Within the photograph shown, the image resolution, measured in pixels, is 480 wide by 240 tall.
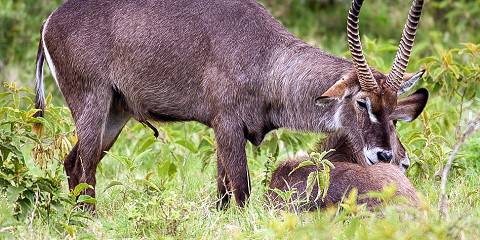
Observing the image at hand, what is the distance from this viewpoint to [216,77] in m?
7.16

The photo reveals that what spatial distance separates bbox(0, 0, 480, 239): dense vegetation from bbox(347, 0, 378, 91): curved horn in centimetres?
79

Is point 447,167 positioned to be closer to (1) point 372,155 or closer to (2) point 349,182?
(2) point 349,182

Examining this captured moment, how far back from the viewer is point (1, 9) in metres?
11.8

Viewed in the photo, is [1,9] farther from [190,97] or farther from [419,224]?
[419,224]

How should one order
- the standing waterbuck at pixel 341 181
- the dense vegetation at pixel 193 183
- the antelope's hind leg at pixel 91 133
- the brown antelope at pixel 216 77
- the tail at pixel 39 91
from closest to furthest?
1. the dense vegetation at pixel 193 183
2. the standing waterbuck at pixel 341 181
3. the brown antelope at pixel 216 77
4. the tail at pixel 39 91
5. the antelope's hind leg at pixel 91 133

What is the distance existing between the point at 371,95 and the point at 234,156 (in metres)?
0.96

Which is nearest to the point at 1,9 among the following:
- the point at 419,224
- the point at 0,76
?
the point at 0,76

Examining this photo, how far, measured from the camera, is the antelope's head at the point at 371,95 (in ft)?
22.2

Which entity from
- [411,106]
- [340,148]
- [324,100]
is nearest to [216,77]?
[324,100]

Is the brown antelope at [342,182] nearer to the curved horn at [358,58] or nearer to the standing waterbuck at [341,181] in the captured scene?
the standing waterbuck at [341,181]

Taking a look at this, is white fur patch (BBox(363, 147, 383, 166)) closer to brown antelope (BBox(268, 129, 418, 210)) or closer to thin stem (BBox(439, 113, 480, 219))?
brown antelope (BBox(268, 129, 418, 210))

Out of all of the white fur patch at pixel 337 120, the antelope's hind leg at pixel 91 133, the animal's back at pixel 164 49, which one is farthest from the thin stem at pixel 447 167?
the antelope's hind leg at pixel 91 133

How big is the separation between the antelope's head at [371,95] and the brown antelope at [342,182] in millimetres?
112

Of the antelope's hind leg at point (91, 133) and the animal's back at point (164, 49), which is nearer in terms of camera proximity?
the animal's back at point (164, 49)
